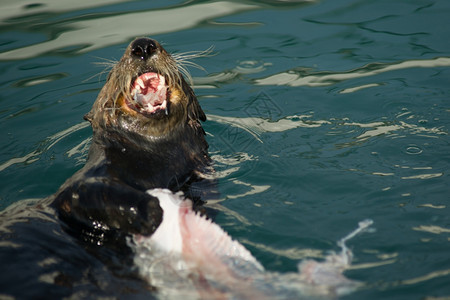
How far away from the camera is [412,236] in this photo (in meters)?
3.46

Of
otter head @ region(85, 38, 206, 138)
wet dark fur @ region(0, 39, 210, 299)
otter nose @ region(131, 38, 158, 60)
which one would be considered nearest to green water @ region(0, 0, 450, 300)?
wet dark fur @ region(0, 39, 210, 299)

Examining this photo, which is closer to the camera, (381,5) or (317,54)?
(317,54)

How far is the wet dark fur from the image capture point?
2977 millimetres

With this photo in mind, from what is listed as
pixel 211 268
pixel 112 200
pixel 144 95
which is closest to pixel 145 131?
pixel 144 95

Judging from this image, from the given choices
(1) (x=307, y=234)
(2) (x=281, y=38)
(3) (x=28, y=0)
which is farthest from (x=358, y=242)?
(3) (x=28, y=0)

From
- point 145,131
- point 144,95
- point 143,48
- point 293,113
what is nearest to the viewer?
point 143,48

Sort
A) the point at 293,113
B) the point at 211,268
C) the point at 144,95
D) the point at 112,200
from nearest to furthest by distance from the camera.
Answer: the point at 211,268
the point at 112,200
the point at 144,95
the point at 293,113

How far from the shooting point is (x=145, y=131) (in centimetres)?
418

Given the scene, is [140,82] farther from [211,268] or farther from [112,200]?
[211,268]

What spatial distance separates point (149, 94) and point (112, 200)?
1.18 m

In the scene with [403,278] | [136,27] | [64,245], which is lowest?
[403,278]

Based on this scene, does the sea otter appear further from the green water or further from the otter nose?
the green water

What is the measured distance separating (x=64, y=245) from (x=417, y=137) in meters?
3.02

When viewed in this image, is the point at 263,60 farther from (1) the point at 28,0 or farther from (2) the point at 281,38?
(1) the point at 28,0
